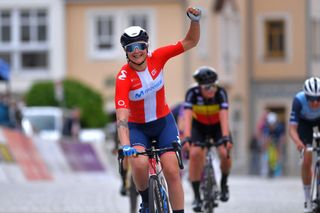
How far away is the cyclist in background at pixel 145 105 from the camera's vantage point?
1148cm

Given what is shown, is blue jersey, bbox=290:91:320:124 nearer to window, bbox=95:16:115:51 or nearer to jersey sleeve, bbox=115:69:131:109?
jersey sleeve, bbox=115:69:131:109

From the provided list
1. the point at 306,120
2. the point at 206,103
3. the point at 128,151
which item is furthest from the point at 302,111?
the point at 128,151

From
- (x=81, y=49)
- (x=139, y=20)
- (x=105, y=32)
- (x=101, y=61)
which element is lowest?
(x=101, y=61)

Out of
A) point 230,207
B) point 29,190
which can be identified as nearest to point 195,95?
point 230,207

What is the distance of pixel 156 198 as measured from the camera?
11.2 meters

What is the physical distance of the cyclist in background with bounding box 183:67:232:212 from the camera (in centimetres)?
1550

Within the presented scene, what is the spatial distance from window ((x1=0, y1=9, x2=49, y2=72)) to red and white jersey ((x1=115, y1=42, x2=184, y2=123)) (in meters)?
39.0

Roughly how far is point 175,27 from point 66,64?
193 inches

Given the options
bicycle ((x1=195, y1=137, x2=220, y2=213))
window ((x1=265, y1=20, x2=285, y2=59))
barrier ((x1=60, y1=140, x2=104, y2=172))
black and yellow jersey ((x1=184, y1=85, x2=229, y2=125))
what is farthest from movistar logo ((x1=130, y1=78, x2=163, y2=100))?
window ((x1=265, y1=20, x2=285, y2=59))

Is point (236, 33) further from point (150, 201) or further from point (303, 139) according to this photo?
point (150, 201)

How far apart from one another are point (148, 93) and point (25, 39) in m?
39.7

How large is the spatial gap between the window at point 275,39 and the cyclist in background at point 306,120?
1828 inches

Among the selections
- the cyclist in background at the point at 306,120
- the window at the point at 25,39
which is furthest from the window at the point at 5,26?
the cyclist in background at the point at 306,120

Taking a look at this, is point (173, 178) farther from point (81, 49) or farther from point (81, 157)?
point (81, 49)
